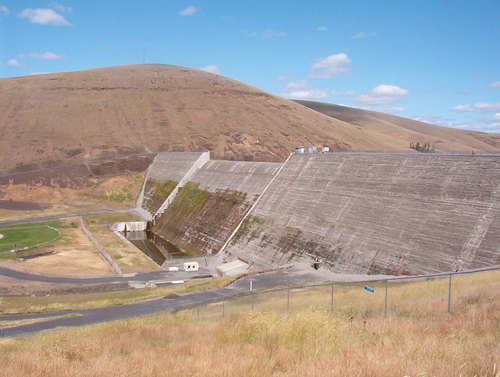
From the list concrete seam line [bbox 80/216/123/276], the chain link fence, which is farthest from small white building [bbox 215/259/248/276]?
the chain link fence

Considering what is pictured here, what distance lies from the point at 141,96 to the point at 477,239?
118 metres

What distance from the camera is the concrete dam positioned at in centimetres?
2644

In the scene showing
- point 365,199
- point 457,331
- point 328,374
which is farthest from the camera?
point 365,199

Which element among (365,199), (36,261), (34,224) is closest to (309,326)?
(365,199)

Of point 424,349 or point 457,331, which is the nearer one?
point 424,349

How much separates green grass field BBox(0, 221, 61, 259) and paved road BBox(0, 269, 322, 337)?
22.0m

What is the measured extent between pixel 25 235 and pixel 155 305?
1360 inches

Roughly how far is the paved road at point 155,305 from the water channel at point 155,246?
742 inches

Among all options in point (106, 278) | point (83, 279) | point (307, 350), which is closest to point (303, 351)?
point (307, 350)

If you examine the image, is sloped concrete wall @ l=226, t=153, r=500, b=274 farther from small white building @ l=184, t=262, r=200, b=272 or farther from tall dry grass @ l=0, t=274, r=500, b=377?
tall dry grass @ l=0, t=274, r=500, b=377

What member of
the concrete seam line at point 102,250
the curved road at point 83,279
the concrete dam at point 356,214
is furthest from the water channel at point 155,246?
the curved road at point 83,279

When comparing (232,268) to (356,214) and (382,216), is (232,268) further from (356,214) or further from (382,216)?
(382,216)

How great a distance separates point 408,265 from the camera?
26.9 metres

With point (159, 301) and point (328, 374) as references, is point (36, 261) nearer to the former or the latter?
point (159, 301)
